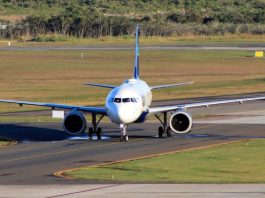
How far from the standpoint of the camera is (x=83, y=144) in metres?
52.2

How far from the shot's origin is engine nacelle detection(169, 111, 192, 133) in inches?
2078

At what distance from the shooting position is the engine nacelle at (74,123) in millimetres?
53287

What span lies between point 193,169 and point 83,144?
12.0 metres

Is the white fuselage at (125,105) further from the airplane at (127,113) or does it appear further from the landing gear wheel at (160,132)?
the landing gear wheel at (160,132)

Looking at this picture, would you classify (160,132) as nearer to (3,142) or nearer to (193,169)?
(3,142)

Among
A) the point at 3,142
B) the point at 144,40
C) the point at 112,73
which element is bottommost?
the point at 144,40

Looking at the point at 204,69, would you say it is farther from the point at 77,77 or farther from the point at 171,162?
the point at 171,162

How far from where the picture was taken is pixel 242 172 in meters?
40.3

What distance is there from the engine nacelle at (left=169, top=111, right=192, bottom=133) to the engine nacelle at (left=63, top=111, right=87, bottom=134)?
4.65 metres

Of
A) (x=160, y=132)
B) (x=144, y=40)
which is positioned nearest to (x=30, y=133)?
(x=160, y=132)

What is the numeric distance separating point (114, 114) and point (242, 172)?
11.6 metres

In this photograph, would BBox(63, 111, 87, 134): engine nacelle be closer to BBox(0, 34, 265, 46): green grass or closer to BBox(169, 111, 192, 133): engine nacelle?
BBox(169, 111, 192, 133): engine nacelle

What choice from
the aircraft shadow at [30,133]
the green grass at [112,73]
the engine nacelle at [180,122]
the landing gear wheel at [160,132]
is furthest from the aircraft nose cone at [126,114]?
the green grass at [112,73]

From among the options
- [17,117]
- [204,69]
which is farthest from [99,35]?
[17,117]
